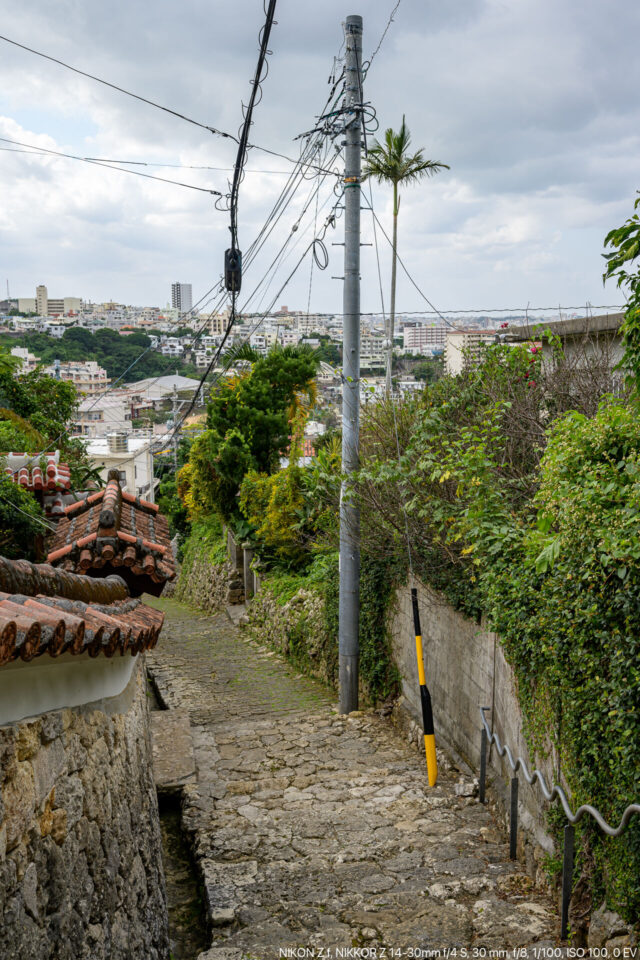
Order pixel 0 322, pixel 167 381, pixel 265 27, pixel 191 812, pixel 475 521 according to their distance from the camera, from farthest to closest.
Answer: pixel 167 381 → pixel 0 322 → pixel 265 27 → pixel 191 812 → pixel 475 521

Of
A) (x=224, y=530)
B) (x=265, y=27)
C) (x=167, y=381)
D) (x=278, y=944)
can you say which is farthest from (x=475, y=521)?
(x=167, y=381)

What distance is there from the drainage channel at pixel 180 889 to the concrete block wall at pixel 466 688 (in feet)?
8.68

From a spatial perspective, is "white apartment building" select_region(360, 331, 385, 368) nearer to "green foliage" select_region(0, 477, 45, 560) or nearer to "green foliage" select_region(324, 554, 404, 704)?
"green foliage" select_region(324, 554, 404, 704)

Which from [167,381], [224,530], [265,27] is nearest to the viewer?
[265,27]

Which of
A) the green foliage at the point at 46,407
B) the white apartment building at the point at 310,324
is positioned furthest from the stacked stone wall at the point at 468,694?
the green foliage at the point at 46,407

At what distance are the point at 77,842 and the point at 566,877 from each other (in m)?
3.05

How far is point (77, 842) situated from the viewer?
139 inches

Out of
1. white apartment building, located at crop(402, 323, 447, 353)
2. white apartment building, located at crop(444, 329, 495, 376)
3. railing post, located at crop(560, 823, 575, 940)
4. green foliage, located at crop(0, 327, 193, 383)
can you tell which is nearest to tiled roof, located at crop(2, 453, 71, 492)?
white apartment building, located at crop(444, 329, 495, 376)

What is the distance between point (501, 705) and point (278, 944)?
110 inches

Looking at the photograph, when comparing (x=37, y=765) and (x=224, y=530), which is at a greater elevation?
(x=37, y=765)

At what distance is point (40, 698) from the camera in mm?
3176

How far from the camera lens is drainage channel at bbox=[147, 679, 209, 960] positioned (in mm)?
5656

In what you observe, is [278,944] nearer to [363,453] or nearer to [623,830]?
[623,830]

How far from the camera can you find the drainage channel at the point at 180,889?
5656 mm
